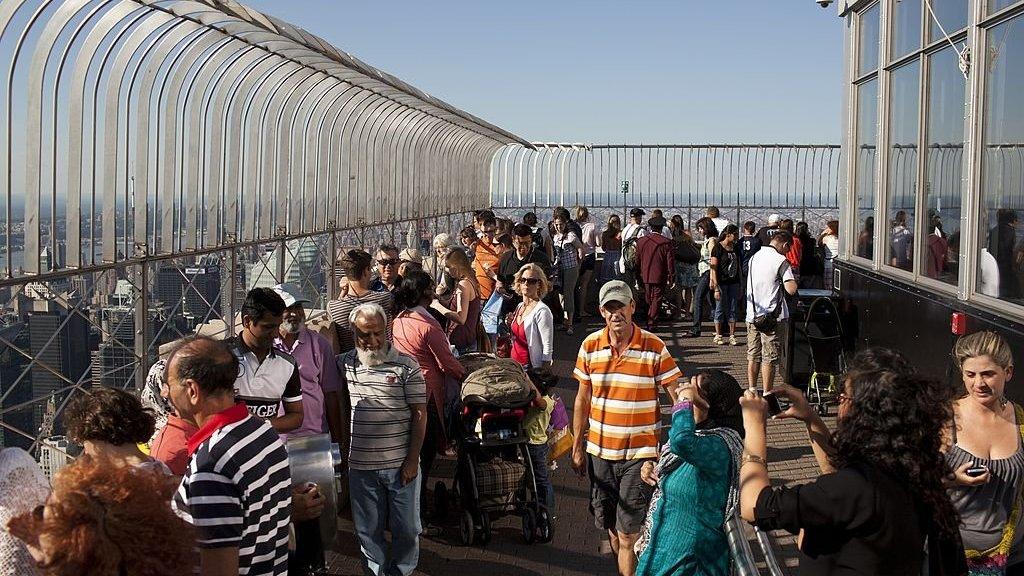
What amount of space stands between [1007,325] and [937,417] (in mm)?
3134

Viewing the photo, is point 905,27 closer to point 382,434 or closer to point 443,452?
point 443,452

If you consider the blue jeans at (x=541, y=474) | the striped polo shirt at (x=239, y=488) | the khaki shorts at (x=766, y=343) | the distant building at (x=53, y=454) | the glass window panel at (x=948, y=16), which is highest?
the glass window panel at (x=948, y=16)

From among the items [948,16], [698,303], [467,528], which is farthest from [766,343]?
[698,303]

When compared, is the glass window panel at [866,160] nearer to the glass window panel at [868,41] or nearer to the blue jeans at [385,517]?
the glass window panel at [868,41]

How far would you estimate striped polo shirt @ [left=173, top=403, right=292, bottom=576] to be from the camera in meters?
3.66

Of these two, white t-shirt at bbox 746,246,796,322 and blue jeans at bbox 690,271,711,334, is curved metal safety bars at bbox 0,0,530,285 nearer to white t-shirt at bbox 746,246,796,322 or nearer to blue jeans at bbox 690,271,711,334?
white t-shirt at bbox 746,246,796,322

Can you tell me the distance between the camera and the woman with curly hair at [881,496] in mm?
3586

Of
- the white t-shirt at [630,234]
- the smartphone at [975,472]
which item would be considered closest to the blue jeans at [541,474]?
the smartphone at [975,472]

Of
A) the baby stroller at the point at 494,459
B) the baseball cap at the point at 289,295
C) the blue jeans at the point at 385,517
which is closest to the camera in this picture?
the blue jeans at the point at 385,517

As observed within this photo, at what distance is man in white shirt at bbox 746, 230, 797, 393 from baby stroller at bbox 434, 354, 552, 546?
430 centimetres

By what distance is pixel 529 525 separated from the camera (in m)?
7.29

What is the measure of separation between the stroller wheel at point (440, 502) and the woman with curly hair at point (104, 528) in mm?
4744

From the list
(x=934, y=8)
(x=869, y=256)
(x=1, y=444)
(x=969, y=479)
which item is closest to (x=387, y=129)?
(x=869, y=256)

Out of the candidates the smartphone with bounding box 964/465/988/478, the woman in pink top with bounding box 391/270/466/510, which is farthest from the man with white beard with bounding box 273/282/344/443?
the smartphone with bounding box 964/465/988/478
